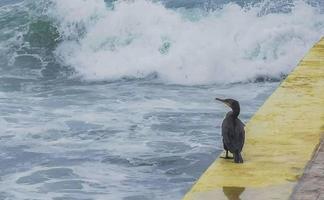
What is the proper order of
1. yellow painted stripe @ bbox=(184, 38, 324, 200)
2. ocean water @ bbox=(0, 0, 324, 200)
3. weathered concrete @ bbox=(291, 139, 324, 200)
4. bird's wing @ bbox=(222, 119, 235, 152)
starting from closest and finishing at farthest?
weathered concrete @ bbox=(291, 139, 324, 200)
yellow painted stripe @ bbox=(184, 38, 324, 200)
bird's wing @ bbox=(222, 119, 235, 152)
ocean water @ bbox=(0, 0, 324, 200)

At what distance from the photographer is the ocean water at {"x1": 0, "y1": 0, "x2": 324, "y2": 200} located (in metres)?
8.94

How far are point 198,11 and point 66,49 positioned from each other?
3.77m

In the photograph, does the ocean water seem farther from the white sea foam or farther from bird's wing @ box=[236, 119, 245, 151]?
bird's wing @ box=[236, 119, 245, 151]

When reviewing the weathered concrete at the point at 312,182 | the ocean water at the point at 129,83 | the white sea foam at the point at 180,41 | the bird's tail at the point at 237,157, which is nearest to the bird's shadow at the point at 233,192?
the weathered concrete at the point at 312,182

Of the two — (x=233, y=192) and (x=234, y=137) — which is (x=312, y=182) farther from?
(x=234, y=137)

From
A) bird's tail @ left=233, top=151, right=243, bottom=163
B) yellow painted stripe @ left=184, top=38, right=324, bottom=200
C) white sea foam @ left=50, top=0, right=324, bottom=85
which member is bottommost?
white sea foam @ left=50, top=0, right=324, bottom=85

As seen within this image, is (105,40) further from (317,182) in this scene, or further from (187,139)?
(317,182)

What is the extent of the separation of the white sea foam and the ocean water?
0.03m

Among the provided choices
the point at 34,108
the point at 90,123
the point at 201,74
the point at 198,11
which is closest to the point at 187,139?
the point at 90,123

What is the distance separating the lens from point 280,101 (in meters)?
8.31

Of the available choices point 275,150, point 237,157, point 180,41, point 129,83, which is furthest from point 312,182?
point 180,41

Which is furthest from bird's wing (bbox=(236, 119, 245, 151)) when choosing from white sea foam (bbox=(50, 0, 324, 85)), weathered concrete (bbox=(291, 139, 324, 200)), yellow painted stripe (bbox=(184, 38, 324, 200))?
white sea foam (bbox=(50, 0, 324, 85))

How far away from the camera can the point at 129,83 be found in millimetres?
15398

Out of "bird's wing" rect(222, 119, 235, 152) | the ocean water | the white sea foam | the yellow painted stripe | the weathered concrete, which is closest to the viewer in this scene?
the weathered concrete
